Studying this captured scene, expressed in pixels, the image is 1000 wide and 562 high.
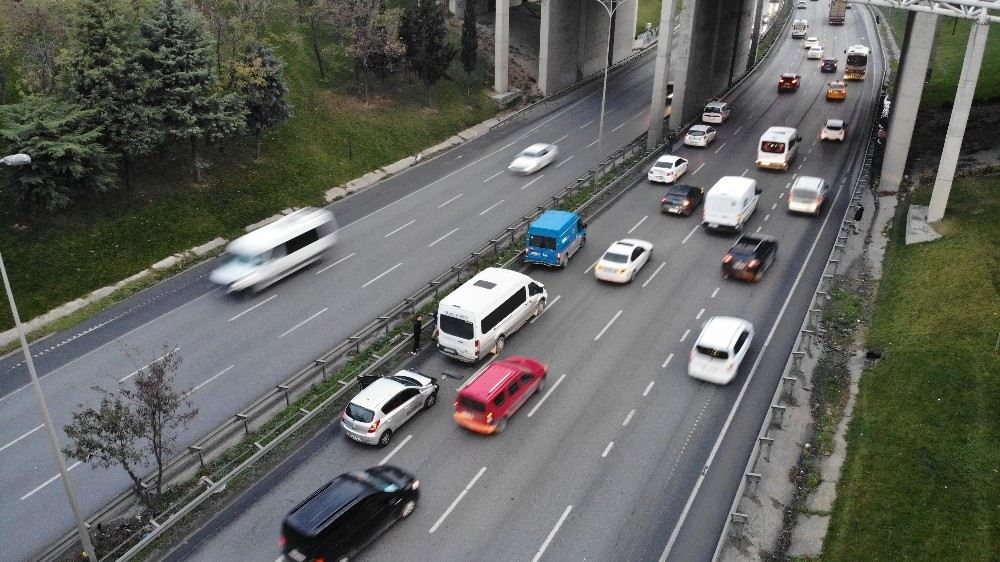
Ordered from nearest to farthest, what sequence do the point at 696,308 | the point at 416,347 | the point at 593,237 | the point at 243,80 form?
the point at 416,347
the point at 696,308
the point at 593,237
the point at 243,80

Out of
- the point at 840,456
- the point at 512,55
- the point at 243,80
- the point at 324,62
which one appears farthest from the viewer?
the point at 512,55

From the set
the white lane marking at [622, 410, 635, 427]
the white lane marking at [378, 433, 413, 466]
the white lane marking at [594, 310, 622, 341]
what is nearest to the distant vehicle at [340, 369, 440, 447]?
the white lane marking at [378, 433, 413, 466]

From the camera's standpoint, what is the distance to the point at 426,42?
5259 cm

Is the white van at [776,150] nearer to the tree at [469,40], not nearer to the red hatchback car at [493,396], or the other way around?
the tree at [469,40]

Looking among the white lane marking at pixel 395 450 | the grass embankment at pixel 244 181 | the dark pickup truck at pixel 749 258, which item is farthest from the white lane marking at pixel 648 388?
the grass embankment at pixel 244 181

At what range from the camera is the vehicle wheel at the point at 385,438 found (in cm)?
2144

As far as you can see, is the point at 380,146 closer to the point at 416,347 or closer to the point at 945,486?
the point at 416,347

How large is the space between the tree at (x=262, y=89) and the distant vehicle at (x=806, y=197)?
29.3 metres

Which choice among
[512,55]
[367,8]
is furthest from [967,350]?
[512,55]

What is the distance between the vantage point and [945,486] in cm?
1905

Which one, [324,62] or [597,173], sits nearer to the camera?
[597,173]

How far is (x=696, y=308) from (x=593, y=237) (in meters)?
8.35

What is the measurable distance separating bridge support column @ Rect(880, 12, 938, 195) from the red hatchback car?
29.1 m

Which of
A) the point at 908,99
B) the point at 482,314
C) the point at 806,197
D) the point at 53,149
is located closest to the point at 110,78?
the point at 53,149
